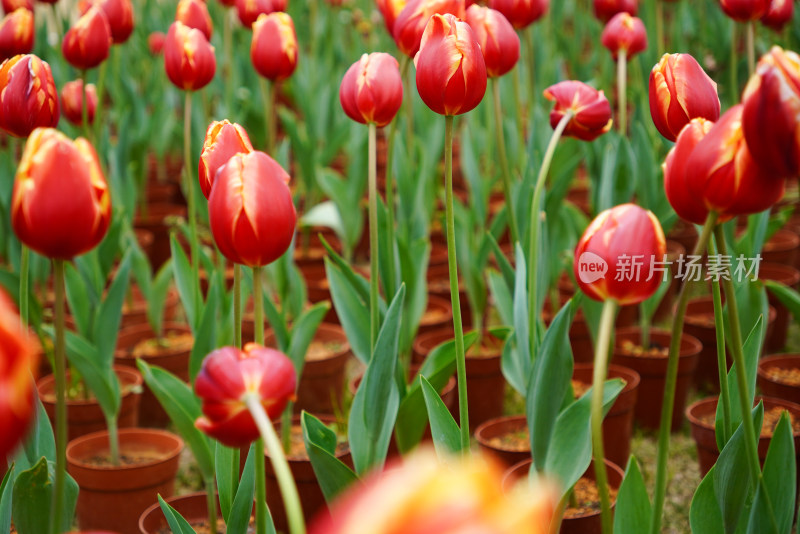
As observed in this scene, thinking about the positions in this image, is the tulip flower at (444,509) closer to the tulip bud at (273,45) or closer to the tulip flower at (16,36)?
the tulip bud at (273,45)

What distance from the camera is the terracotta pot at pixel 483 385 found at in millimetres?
1870

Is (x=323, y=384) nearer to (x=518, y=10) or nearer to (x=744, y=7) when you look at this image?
(x=518, y=10)

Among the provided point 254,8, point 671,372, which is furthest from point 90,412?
point 671,372

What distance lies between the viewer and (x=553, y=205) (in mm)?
1759

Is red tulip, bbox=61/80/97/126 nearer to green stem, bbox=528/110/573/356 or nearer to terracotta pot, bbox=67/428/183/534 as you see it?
terracotta pot, bbox=67/428/183/534

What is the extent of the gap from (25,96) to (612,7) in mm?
1387

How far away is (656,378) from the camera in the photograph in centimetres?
186

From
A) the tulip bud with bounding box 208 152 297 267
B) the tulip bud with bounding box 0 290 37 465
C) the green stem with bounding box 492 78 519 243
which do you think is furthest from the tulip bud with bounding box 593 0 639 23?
the tulip bud with bounding box 0 290 37 465

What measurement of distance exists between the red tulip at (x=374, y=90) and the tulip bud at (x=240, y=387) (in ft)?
1.79

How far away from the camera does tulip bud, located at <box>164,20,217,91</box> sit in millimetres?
1429

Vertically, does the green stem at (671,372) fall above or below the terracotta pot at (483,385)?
above

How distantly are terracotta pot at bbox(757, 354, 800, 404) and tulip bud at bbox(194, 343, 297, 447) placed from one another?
1343 mm

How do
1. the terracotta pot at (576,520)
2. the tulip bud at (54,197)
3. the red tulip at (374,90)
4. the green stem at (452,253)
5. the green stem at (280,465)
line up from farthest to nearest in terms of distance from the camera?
the terracotta pot at (576,520), the red tulip at (374,90), the green stem at (452,253), the tulip bud at (54,197), the green stem at (280,465)

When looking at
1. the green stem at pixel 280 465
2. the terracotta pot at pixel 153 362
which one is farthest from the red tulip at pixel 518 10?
the green stem at pixel 280 465
